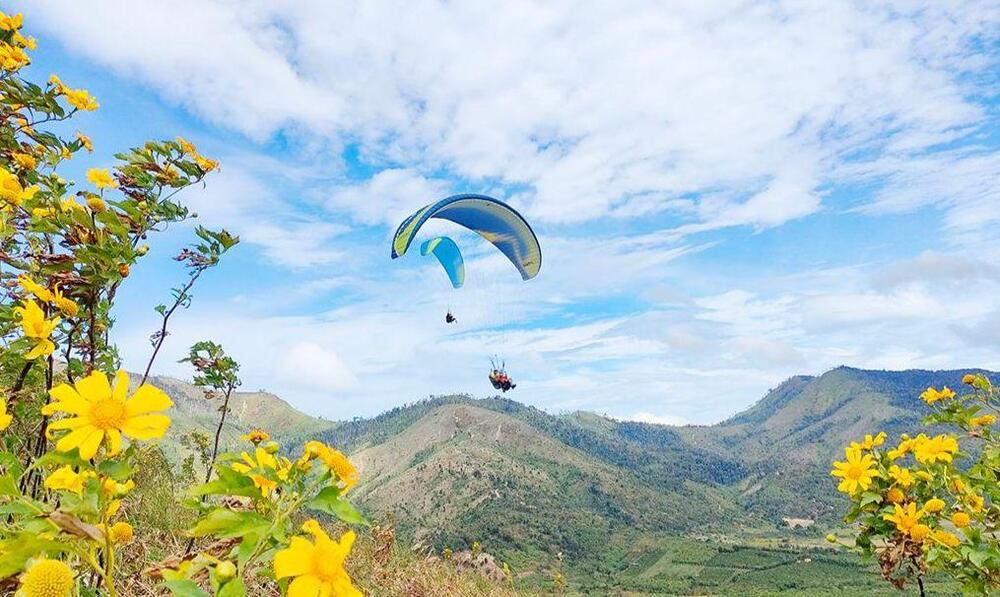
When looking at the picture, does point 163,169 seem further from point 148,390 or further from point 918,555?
point 918,555

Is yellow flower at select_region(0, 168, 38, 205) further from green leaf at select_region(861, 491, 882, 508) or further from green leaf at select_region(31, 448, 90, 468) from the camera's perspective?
green leaf at select_region(861, 491, 882, 508)

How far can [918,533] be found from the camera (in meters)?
3.18

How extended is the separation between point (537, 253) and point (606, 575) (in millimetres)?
107569

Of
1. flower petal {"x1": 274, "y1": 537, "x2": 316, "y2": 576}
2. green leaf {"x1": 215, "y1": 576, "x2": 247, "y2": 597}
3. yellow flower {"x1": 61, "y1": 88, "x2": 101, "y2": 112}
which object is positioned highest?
yellow flower {"x1": 61, "y1": 88, "x2": 101, "y2": 112}

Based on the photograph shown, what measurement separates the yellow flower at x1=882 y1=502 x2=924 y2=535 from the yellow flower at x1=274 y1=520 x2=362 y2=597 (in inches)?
131

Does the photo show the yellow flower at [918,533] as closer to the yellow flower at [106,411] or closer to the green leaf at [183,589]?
the green leaf at [183,589]

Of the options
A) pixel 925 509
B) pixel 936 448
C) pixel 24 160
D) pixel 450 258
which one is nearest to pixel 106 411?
pixel 24 160

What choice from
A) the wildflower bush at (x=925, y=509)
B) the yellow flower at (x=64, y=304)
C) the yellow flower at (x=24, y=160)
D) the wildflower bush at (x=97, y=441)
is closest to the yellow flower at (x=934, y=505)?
the wildflower bush at (x=925, y=509)

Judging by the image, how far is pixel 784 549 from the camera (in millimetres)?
126625

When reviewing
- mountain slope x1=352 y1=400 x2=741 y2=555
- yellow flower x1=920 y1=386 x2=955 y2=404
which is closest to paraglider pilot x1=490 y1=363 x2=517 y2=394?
yellow flower x1=920 y1=386 x2=955 y2=404

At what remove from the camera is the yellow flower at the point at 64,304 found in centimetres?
234

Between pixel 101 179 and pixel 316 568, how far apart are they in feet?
9.16

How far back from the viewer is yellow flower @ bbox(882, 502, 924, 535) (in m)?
3.26

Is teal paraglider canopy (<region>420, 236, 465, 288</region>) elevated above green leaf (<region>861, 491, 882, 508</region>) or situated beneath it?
elevated above
